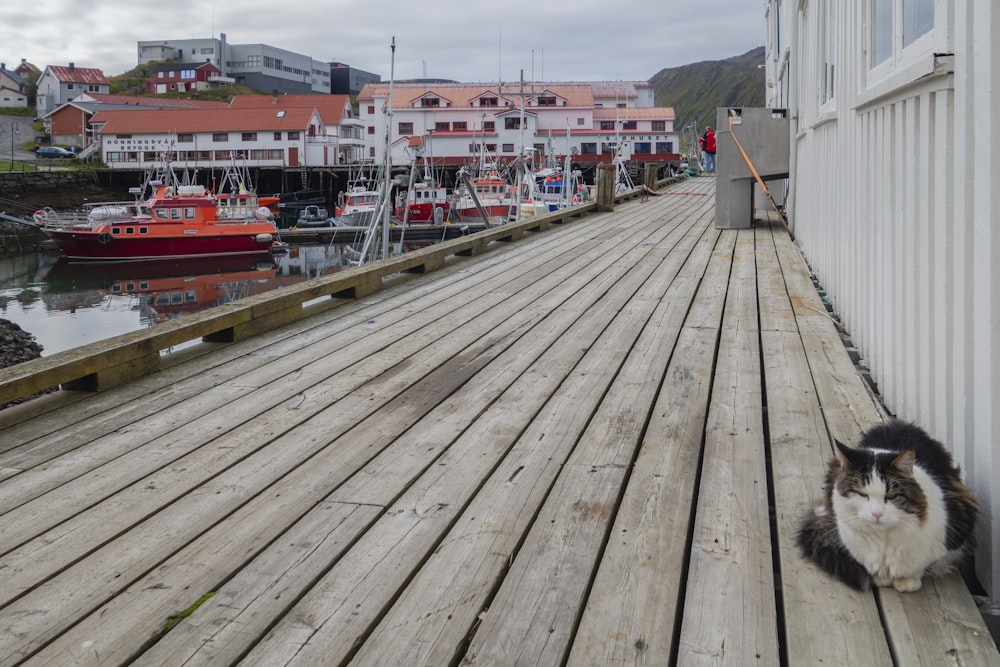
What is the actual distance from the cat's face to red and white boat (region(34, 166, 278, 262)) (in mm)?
33847

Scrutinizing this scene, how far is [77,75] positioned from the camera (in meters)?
99.4

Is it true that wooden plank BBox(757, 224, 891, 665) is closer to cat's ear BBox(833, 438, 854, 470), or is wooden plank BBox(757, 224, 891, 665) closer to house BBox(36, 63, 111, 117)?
cat's ear BBox(833, 438, 854, 470)

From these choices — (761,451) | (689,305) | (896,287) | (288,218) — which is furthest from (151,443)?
(288,218)

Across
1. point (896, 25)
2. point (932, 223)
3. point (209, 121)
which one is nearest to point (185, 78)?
point (209, 121)

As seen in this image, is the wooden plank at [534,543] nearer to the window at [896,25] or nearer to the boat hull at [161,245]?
the window at [896,25]

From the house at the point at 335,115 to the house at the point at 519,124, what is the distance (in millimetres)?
3472

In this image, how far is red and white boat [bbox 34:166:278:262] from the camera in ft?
108

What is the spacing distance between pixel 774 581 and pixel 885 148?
1788mm

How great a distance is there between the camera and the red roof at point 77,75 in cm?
9762

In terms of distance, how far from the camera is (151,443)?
2979mm

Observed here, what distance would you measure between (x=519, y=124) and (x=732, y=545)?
200 ft

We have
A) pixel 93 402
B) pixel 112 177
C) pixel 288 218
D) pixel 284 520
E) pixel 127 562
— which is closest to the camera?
pixel 127 562

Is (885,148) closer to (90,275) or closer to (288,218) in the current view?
(90,275)

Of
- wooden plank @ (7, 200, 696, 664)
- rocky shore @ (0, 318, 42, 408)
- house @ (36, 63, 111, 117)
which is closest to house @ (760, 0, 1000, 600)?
wooden plank @ (7, 200, 696, 664)
